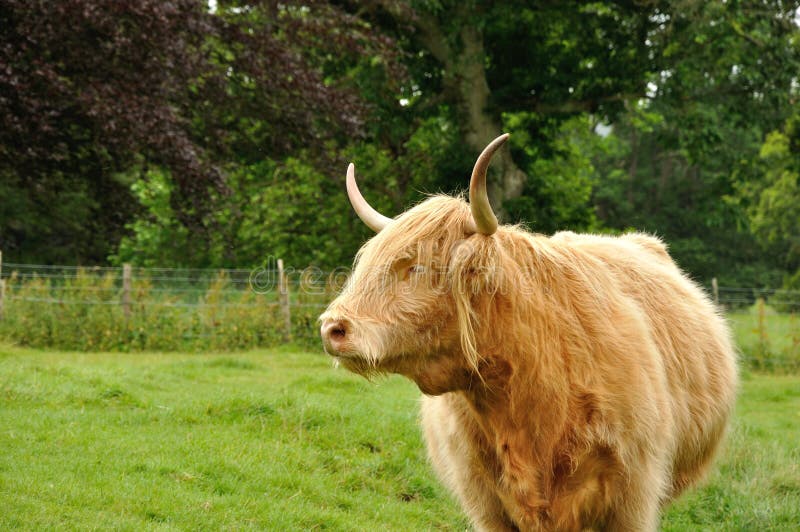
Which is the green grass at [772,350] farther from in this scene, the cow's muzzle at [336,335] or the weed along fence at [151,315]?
the cow's muzzle at [336,335]

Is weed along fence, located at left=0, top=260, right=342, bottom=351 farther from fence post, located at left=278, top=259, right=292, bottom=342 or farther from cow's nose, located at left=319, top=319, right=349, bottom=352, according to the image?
cow's nose, located at left=319, top=319, right=349, bottom=352

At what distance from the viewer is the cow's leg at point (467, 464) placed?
3943 millimetres

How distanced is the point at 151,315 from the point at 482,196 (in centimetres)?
1162

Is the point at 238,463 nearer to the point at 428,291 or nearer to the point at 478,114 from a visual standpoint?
the point at 428,291

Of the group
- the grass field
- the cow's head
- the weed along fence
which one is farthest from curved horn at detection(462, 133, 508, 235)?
the weed along fence

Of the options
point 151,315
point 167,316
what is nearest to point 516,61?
point 167,316

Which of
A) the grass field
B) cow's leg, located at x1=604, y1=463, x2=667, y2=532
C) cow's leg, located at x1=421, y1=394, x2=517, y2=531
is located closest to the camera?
cow's leg, located at x1=604, y1=463, x2=667, y2=532

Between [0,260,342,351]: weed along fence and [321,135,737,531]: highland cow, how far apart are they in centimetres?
992

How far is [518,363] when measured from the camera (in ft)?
12.0

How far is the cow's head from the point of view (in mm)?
3494

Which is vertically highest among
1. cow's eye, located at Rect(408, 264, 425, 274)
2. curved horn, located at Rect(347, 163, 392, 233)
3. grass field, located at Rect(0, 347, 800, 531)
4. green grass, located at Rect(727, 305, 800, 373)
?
curved horn, located at Rect(347, 163, 392, 233)

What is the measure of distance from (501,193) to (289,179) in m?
6.29

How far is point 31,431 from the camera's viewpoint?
6250 mm

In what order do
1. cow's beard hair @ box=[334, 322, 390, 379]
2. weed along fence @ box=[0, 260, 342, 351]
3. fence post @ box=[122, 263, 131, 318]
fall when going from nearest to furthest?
1. cow's beard hair @ box=[334, 322, 390, 379]
2. weed along fence @ box=[0, 260, 342, 351]
3. fence post @ box=[122, 263, 131, 318]
